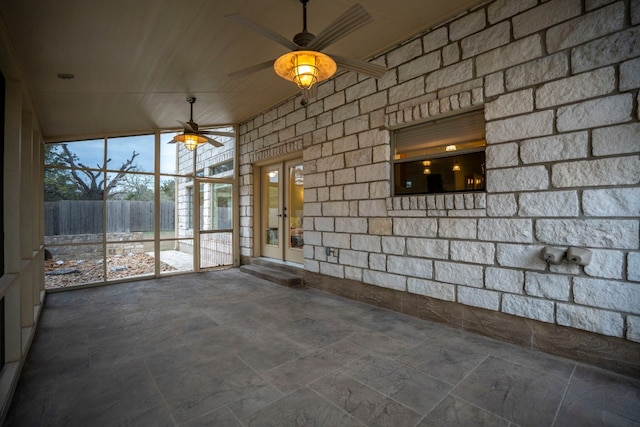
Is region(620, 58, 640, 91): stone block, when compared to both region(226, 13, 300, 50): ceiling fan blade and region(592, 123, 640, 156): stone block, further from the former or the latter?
region(226, 13, 300, 50): ceiling fan blade

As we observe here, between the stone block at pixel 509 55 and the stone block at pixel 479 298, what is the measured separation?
214cm

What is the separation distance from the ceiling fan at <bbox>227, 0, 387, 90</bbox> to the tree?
3.94 m

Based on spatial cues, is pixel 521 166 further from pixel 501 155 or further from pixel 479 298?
pixel 479 298

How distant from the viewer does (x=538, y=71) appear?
2.59 metres

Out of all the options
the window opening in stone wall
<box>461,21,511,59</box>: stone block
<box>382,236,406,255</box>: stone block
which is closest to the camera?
<box>461,21,511,59</box>: stone block

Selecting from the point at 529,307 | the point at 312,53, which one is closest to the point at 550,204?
the point at 529,307

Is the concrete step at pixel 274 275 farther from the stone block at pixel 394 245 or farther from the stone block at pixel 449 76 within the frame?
the stone block at pixel 449 76

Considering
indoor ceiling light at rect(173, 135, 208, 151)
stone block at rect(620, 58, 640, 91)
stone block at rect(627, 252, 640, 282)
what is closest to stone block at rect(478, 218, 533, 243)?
stone block at rect(627, 252, 640, 282)

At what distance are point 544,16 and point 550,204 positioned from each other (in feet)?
5.32

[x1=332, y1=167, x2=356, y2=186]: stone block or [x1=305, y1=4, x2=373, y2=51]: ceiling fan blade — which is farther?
[x1=332, y1=167, x2=356, y2=186]: stone block

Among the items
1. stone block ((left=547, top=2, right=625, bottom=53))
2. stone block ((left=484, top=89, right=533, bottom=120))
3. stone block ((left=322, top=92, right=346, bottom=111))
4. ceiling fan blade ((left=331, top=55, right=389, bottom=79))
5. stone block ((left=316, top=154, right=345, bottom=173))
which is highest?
stone block ((left=322, top=92, right=346, bottom=111))

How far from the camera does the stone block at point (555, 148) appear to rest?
237 cm

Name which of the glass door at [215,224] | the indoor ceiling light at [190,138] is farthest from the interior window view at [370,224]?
the glass door at [215,224]

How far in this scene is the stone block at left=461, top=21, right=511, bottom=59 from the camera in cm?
277
